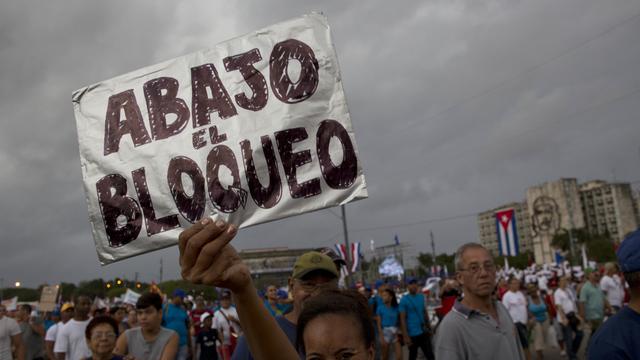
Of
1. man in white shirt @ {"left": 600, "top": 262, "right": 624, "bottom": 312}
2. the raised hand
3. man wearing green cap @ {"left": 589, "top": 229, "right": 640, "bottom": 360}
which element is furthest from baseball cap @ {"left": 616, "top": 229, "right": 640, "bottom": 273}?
man in white shirt @ {"left": 600, "top": 262, "right": 624, "bottom": 312}

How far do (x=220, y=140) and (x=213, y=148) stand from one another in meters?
0.08

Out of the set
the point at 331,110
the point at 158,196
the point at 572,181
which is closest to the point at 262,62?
the point at 331,110

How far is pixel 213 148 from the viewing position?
3.34m

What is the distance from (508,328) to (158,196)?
2.43 meters

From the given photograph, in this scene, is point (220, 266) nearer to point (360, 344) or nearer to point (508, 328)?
point (360, 344)

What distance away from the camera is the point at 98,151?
137 inches

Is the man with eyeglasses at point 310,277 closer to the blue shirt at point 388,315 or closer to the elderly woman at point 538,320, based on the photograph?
the blue shirt at point 388,315

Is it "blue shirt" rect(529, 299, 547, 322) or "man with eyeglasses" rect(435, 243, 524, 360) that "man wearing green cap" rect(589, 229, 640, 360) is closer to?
"man with eyeglasses" rect(435, 243, 524, 360)

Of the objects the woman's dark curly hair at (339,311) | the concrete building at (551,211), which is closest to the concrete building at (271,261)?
the concrete building at (551,211)

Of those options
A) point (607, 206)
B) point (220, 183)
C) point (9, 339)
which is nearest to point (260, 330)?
point (220, 183)

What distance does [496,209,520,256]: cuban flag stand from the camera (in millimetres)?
15875

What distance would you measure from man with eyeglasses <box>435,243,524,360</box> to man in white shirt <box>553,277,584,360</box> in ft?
27.7

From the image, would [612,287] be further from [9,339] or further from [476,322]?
[9,339]

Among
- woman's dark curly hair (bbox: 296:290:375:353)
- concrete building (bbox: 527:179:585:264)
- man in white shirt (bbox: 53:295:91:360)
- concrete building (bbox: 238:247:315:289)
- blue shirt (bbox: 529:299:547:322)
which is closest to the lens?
woman's dark curly hair (bbox: 296:290:375:353)
